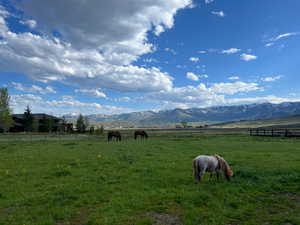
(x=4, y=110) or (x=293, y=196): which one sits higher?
(x=4, y=110)

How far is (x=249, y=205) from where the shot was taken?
7.02 m

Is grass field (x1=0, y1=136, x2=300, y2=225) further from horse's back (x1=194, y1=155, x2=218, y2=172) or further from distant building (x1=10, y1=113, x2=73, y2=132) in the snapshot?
distant building (x1=10, y1=113, x2=73, y2=132)

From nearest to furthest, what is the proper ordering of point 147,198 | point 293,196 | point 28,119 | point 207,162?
point 147,198 → point 293,196 → point 207,162 → point 28,119

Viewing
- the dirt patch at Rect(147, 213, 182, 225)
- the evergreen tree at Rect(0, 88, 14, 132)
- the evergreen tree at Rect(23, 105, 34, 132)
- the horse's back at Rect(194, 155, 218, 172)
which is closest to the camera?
the dirt patch at Rect(147, 213, 182, 225)

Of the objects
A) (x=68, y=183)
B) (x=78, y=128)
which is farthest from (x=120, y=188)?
(x=78, y=128)

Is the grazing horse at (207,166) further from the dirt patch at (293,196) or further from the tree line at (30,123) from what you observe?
the tree line at (30,123)

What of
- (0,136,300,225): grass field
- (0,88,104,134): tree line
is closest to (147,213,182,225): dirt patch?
(0,136,300,225): grass field

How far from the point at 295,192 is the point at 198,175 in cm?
422

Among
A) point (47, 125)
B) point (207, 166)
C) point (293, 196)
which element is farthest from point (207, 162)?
point (47, 125)

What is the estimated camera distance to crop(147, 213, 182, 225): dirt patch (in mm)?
5936

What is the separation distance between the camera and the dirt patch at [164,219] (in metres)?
5.94

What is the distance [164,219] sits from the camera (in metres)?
6.18

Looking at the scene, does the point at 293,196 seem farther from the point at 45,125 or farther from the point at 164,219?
the point at 45,125

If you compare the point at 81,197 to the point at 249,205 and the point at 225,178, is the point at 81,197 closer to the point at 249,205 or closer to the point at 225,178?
the point at 249,205
